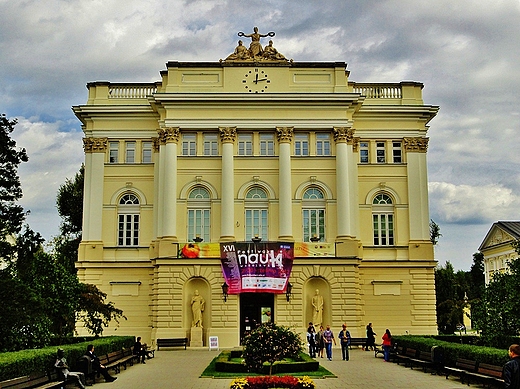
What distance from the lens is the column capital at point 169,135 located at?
4541 cm

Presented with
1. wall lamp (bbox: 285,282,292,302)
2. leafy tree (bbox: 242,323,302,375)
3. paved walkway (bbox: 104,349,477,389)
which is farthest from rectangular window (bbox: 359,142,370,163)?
leafy tree (bbox: 242,323,302,375)

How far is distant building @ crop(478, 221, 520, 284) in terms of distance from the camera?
91.1 metres

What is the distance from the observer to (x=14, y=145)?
104 feet

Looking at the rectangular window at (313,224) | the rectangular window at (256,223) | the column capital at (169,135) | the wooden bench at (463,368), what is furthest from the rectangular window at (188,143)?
the wooden bench at (463,368)

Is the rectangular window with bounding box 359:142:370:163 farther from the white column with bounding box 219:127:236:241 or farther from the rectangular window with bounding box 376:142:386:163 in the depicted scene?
the white column with bounding box 219:127:236:241

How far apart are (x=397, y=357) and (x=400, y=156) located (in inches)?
727

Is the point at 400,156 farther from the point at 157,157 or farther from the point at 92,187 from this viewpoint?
the point at 92,187

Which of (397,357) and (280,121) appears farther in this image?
(280,121)

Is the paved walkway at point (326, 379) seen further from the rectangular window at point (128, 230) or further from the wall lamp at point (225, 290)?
the rectangular window at point (128, 230)

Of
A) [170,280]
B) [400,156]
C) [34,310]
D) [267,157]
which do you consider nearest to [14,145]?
[34,310]

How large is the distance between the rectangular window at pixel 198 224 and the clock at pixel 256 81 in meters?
8.42

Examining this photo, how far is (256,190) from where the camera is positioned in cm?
4600

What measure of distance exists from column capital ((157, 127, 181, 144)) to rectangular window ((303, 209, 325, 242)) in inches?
373

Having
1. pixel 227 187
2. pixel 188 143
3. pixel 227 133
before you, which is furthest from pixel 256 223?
pixel 188 143
